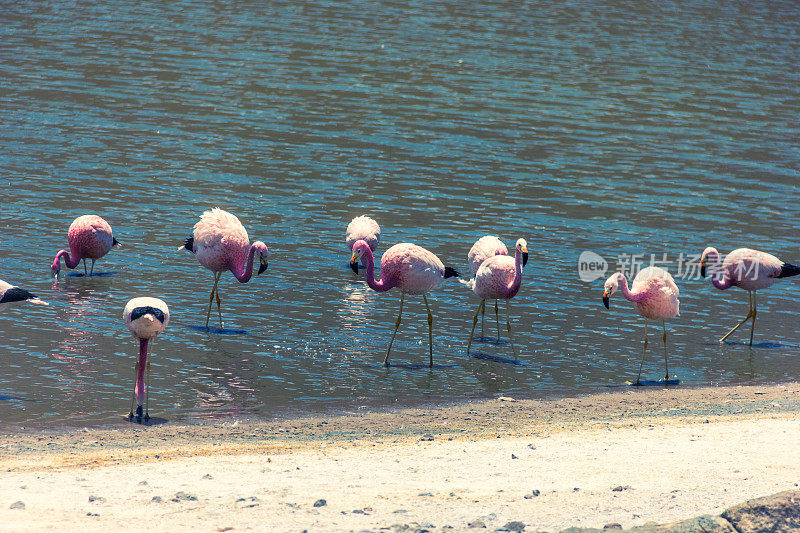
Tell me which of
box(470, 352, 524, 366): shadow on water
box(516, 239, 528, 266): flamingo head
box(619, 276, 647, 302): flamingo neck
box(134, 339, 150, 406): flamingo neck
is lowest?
box(470, 352, 524, 366): shadow on water

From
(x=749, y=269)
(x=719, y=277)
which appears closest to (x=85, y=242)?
(x=719, y=277)

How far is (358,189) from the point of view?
22750 mm

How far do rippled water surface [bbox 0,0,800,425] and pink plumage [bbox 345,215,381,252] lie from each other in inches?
25.9

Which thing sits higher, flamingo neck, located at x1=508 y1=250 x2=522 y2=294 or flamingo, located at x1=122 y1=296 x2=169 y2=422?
flamingo neck, located at x1=508 y1=250 x2=522 y2=294

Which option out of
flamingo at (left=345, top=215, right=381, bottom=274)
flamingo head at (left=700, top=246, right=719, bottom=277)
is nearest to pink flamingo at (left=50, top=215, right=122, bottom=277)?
flamingo at (left=345, top=215, right=381, bottom=274)

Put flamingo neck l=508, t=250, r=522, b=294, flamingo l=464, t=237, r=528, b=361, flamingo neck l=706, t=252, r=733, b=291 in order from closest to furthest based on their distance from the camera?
flamingo neck l=508, t=250, r=522, b=294 → flamingo l=464, t=237, r=528, b=361 → flamingo neck l=706, t=252, r=733, b=291

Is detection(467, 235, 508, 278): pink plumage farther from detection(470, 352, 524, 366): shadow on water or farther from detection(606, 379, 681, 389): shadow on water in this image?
detection(606, 379, 681, 389): shadow on water

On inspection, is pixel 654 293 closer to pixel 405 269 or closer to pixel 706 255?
pixel 706 255

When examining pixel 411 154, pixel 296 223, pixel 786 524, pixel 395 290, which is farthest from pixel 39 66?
pixel 786 524

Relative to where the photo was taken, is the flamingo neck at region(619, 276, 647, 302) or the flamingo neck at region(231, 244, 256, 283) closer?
the flamingo neck at region(619, 276, 647, 302)

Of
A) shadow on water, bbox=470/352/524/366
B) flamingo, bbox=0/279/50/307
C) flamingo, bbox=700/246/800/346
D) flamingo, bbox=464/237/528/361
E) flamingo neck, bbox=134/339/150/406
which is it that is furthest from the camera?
flamingo, bbox=700/246/800/346

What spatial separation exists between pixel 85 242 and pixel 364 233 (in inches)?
177

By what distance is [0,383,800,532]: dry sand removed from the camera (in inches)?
321

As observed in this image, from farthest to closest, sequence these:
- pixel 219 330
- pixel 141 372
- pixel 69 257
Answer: pixel 69 257 < pixel 219 330 < pixel 141 372
